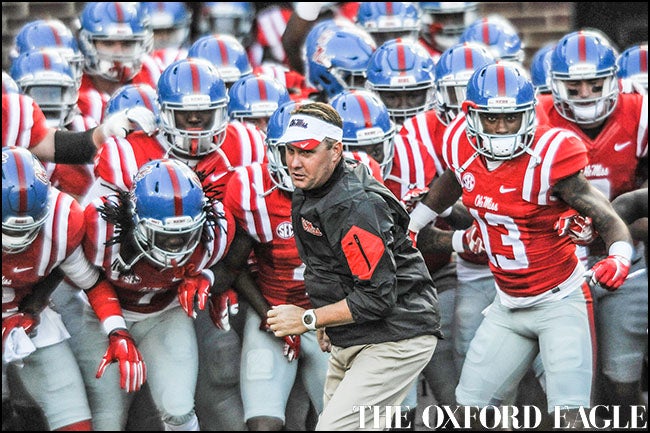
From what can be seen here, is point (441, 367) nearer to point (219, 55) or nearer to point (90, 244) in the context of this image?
point (90, 244)

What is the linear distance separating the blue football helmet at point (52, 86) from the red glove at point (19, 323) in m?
1.41

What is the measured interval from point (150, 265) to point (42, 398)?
72cm

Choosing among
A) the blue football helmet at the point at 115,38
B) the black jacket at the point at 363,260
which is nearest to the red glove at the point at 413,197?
the black jacket at the point at 363,260

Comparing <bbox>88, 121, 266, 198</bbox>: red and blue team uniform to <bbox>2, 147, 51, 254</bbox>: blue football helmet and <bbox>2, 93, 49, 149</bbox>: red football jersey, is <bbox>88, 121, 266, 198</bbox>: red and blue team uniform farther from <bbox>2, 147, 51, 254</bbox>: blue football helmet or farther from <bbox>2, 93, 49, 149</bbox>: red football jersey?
<bbox>2, 147, 51, 254</bbox>: blue football helmet

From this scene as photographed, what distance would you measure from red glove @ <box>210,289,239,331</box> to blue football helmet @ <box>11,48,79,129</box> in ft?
4.96

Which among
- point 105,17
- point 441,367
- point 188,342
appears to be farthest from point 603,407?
point 105,17

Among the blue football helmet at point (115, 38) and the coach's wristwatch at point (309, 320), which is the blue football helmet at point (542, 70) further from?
the coach's wristwatch at point (309, 320)

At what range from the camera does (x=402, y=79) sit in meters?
6.56

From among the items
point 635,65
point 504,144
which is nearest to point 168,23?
point 635,65

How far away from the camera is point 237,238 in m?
5.66

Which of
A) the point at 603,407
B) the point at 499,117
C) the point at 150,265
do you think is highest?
the point at 499,117

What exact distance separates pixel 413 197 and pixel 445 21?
2.53 m

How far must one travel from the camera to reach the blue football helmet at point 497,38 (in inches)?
290

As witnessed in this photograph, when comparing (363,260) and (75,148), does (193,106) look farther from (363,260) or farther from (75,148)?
(363,260)
